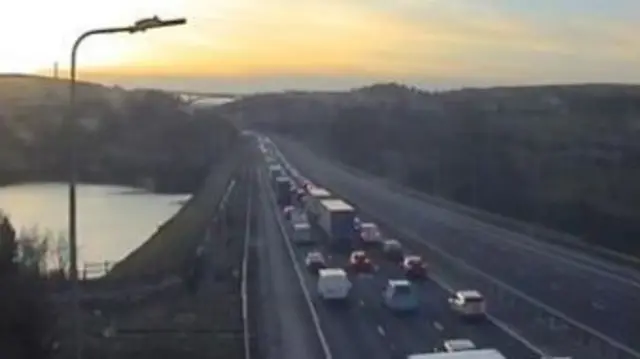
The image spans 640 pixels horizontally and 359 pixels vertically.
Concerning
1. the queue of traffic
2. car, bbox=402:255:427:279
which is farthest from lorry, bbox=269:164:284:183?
car, bbox=402:255:427:279

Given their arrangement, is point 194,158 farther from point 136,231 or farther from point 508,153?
point 136,231

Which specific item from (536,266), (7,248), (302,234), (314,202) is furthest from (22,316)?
(314,202)

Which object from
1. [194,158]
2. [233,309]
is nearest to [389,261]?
[233,309]

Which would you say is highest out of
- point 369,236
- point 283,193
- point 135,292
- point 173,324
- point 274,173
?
point 173,324

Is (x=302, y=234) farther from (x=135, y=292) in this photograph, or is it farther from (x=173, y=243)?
(x=135, y=292)

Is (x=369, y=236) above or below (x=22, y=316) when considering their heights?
below

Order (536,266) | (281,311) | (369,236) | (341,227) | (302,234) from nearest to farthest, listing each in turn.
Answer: (281,311) < (536,266) < (341,227) < (369,236) < (302,234)
